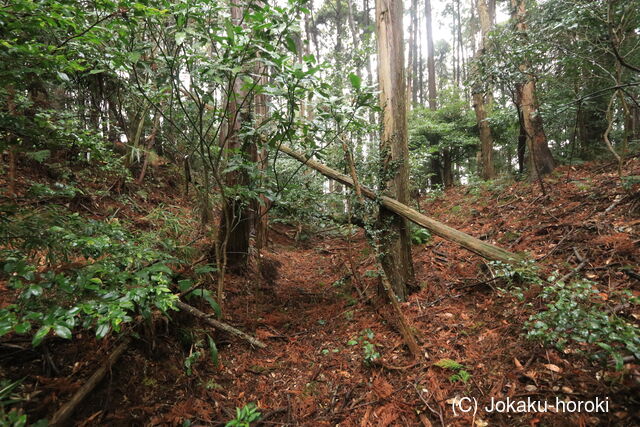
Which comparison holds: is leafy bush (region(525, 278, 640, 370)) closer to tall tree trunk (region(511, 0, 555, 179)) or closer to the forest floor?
the forest floor

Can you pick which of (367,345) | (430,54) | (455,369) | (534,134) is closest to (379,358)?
(367,345)

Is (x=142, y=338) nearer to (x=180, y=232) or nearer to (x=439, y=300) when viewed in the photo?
(x=180, y=232)

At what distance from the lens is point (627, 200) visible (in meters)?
4.18

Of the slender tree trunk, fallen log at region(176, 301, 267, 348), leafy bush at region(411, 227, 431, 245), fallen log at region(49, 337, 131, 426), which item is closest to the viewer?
fallen log at region(49, 337, 131, 426)

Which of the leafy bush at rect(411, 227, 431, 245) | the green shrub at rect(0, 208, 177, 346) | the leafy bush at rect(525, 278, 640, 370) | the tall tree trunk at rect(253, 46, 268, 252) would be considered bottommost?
the leafy bush at rect(525, 278, 640, 370)

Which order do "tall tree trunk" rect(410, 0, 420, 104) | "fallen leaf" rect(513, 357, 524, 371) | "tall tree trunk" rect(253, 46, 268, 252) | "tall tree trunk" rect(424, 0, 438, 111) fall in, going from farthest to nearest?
"tall tree trunk" rect(410, 0, 420, 104) < "tall tree trunk" rect(424, 0, 438, 111) < "tall tree trunk" rect(253, 46, 268, 252) < "fallen leaf" rect(513, 357, 524, 371)

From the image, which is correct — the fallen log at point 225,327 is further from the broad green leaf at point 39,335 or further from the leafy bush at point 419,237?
the leafy bush at point 419,237

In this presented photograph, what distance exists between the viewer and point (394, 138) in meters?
4.07

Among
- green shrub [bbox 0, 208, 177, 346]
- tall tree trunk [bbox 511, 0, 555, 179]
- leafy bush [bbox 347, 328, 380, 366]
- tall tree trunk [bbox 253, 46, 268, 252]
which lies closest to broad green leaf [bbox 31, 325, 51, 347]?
green shrub [bbox 0, 208, 177, 346]

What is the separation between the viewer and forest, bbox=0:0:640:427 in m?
1.86

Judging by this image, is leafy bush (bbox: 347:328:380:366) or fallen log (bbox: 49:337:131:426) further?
leafy bush (bbox: 347:328:380:366)

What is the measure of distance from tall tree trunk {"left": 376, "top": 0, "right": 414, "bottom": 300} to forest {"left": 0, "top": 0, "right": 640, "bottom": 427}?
32mm

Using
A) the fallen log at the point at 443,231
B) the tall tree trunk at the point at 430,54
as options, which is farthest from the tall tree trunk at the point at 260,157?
the tall tree trunk at the point at 430,54

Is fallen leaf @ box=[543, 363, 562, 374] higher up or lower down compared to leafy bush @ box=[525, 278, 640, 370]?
lower down
